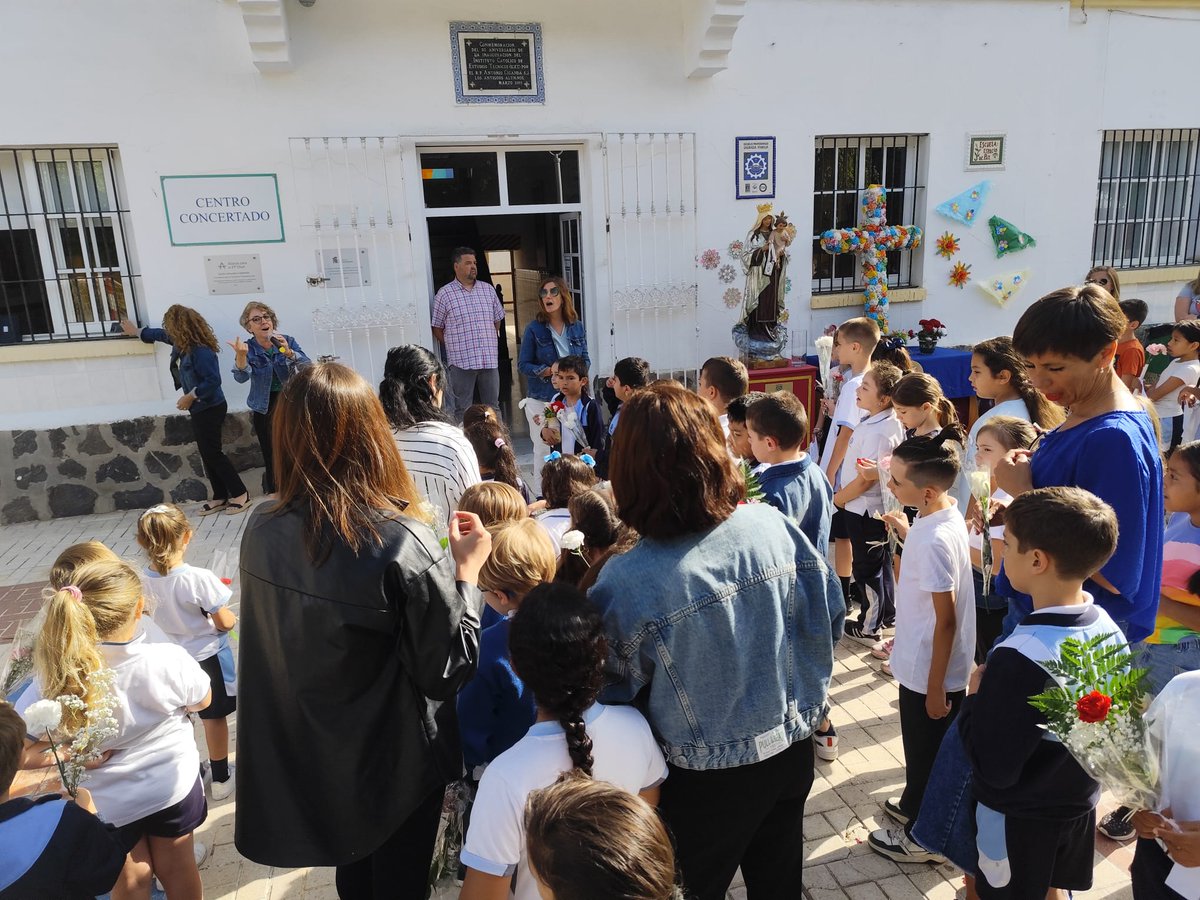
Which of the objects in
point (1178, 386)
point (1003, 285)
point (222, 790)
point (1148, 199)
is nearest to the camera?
point (222, 790)

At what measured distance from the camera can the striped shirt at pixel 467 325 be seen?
6.80 metres

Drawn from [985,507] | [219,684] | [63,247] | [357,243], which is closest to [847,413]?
[985,507]

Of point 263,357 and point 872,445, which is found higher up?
point 263,357

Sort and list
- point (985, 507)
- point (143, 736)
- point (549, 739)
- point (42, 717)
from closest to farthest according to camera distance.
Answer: point (549, 739) < point (42, 717) < point (143, 736) < point (985, 507)

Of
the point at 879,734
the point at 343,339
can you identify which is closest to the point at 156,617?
the point at 879,734

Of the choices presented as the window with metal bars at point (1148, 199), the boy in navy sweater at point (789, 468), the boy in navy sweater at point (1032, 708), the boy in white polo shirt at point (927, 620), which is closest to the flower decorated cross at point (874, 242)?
the window with metal bars at point (1148, 199)

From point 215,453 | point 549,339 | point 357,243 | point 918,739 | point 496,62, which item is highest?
point 496,62

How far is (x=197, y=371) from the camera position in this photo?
20.3ft

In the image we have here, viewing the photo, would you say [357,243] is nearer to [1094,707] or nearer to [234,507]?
[234,507]

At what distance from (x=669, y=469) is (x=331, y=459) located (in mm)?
723

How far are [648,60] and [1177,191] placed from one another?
6.48 meters

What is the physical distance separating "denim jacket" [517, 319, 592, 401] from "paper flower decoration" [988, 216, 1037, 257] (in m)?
4.91

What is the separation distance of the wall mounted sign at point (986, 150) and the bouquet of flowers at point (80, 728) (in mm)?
8575

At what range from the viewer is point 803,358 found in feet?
25.4
